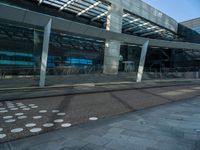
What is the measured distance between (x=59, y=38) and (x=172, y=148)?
965 inches

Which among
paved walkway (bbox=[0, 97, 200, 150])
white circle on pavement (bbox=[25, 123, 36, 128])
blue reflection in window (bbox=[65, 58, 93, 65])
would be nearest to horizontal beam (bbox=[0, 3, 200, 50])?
white circle on pavement (bbox=[25, 123, 36, 128])

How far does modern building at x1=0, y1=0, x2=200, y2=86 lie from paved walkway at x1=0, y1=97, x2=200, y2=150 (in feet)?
31.2

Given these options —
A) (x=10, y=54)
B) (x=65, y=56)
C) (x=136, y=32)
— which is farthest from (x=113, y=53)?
(x=136, y=32)

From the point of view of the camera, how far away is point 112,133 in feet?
15.0

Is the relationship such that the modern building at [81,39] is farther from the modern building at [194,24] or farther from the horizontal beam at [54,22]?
the modern building at [194,24]

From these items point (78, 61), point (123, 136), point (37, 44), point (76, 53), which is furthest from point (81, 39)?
point (123, 136)

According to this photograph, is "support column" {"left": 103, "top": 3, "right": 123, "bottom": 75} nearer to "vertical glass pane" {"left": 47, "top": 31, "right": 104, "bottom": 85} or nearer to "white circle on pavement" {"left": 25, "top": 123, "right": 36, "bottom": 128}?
"vertical glass pane" {"left": 47, "top": 31, "right": 104, "bottom": 85}

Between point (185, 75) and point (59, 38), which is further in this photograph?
point (185, 75)

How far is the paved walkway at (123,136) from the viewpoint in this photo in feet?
12.5

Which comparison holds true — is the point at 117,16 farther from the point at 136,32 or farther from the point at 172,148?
the point at 172,148

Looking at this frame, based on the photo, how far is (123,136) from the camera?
14.3 feet

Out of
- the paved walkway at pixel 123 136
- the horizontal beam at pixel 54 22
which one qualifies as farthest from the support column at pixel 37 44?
the paved walkway at pixel 123 136

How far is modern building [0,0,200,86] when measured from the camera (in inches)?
667

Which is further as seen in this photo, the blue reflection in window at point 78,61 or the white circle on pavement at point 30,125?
the blue reflection in window at point 78,61
